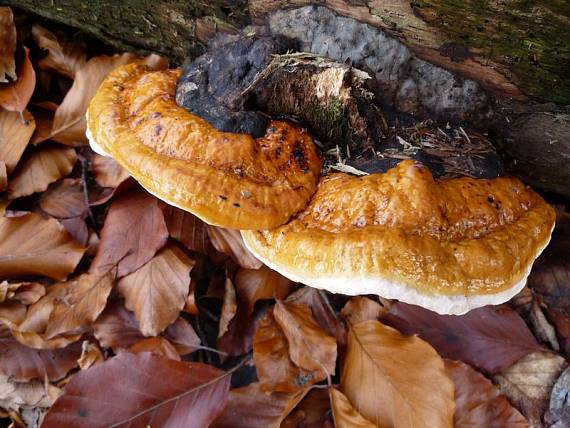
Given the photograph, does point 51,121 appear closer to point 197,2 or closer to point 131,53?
point 131,53

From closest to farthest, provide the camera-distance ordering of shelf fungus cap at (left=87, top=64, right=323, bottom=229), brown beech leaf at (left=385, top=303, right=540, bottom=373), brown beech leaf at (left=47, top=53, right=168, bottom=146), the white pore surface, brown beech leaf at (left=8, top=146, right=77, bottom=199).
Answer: the white pore surface < shelf fungus cap at (left=87, top=64, right=323, bottom=229) < brown beech leaf at (left=385, top=303, right=540, bottom=373) < brown beech leaf at (left=8, top=146, right=77, bottom=199) < brown beech leaf at (left=47, top=53, right=168, bottom=146)

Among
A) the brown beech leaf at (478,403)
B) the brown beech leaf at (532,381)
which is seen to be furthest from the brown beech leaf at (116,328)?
the brown beech leaf at (532,381)

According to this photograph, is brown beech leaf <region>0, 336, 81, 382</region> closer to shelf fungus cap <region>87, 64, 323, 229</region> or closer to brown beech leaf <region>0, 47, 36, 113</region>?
shelf fungus cap <region>87, 64, 323, 229</region>

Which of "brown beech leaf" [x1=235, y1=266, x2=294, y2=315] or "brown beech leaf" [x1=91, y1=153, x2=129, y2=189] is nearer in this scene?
"brown beech leaf" [x1=235, y1=266, x2=294, y2=315]

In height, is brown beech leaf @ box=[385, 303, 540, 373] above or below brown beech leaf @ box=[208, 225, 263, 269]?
below

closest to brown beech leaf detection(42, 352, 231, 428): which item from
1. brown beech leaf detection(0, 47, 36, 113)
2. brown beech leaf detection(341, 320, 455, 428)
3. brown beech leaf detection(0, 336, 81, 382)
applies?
brown beech leaf detection(0, 336, 81, 382)

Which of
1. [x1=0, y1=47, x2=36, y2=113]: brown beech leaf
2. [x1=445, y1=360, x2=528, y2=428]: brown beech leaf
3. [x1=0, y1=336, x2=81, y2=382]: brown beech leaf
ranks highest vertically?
[x1=0, y1=47, x2=36, y2=113]: brown beech leaf

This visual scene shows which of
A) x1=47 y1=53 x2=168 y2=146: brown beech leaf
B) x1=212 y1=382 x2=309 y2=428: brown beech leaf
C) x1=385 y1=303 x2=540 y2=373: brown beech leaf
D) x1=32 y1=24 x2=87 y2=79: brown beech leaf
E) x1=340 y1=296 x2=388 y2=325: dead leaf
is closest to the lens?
x1=212 y1=382 x2=309 y2=428: brown beech leaf

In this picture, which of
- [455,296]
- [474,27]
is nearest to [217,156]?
[455,296]

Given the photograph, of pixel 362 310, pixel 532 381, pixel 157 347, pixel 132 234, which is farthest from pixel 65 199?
pixel 532 381
